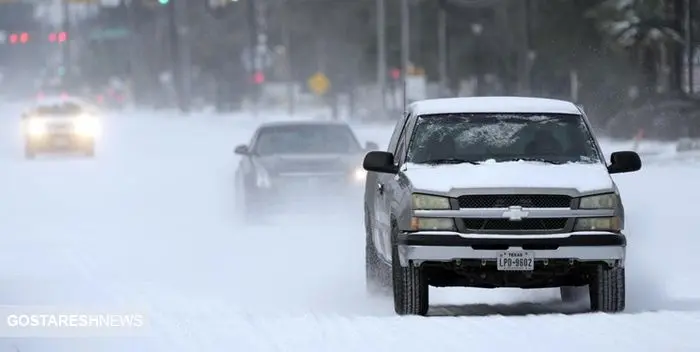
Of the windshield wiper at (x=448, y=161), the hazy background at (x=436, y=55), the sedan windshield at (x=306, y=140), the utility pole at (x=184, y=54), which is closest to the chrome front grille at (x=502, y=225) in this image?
the windshield wiper at (x=448, y=161)

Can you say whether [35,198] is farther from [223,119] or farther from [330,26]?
[330,26]

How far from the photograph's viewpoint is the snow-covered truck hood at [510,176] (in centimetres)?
1360

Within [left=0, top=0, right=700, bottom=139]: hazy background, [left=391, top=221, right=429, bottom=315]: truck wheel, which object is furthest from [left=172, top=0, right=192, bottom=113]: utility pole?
[left=391, top=221, right=429, bottom=315]: truck wheel

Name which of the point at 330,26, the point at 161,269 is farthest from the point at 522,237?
the point at 330,26

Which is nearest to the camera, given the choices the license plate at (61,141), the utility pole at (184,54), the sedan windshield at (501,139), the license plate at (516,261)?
the license plate at (516,261)

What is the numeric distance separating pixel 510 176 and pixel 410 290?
1.09 m

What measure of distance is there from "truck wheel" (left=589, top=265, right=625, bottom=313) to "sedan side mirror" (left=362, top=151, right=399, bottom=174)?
1.88 metres

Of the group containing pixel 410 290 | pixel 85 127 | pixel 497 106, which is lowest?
pixel 85 127

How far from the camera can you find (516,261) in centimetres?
1341

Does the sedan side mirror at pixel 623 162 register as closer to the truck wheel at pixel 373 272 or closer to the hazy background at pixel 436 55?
the truck wheel at pixel 373 272

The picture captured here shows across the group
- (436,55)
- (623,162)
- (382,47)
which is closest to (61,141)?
(382,47)

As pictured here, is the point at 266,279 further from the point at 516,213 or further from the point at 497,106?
the point at 516,213

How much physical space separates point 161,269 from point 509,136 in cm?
547

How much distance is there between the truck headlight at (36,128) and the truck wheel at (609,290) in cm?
3777
